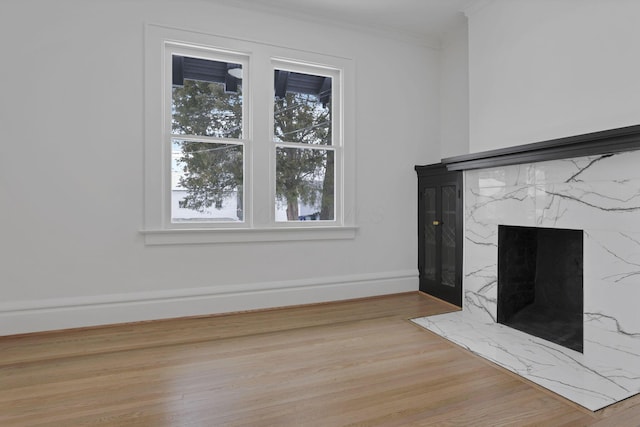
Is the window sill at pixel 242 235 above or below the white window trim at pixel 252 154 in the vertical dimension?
below

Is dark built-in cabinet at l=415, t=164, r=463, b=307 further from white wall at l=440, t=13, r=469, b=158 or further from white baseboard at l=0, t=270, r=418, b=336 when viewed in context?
white wall at l=440, t=13, r=469, b=158

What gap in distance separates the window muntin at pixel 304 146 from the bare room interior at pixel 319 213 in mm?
22

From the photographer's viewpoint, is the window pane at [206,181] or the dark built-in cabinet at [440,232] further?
the dark built-in cabinet at [440,232]

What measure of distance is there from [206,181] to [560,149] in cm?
269

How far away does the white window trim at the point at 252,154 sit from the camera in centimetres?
305

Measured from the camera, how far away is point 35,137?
275 cm

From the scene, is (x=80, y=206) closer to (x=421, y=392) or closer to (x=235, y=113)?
(x=235, y=113)

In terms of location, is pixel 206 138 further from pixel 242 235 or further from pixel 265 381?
pixel 265 381

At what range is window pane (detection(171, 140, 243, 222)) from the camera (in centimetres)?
320

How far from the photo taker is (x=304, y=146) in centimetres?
362

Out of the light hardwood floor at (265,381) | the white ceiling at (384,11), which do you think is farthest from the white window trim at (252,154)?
the light hardwood floor at (265,381)

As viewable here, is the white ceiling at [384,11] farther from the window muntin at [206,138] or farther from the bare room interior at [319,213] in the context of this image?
the window muntin at [206,138]

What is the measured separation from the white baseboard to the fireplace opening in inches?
45.7

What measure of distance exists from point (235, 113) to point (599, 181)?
2.80 metres
